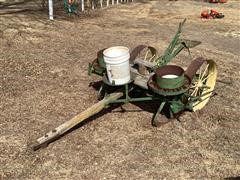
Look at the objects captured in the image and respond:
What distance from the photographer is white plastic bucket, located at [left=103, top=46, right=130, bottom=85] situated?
7008mm

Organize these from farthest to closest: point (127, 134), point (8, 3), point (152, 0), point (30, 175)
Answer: point (152, 0)
point (8, 3)
point (127, 134)
point (30, 175)

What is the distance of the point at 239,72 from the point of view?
1045cm

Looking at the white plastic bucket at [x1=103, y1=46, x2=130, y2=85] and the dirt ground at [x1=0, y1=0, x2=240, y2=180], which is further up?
the white plastic bucket at [x1=103, y1=46, x2=130, y2=85]

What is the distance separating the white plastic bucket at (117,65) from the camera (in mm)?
7008

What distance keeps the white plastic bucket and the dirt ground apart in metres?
0.97

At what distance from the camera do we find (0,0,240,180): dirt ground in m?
6.18

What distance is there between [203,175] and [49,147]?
2.81 metres

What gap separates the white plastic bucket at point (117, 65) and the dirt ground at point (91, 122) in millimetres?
967

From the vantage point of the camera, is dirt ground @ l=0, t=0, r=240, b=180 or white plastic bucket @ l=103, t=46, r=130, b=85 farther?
white plastic bucket @ l=103, t=46, r=130, b=85

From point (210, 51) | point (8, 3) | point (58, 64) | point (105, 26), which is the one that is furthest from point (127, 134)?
point (8, 3)

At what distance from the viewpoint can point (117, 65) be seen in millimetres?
7035

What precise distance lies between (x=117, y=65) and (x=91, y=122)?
4.53 ft

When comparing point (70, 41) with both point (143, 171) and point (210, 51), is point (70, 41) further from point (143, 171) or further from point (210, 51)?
point (143, 171)

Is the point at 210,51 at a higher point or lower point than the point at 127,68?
lower
